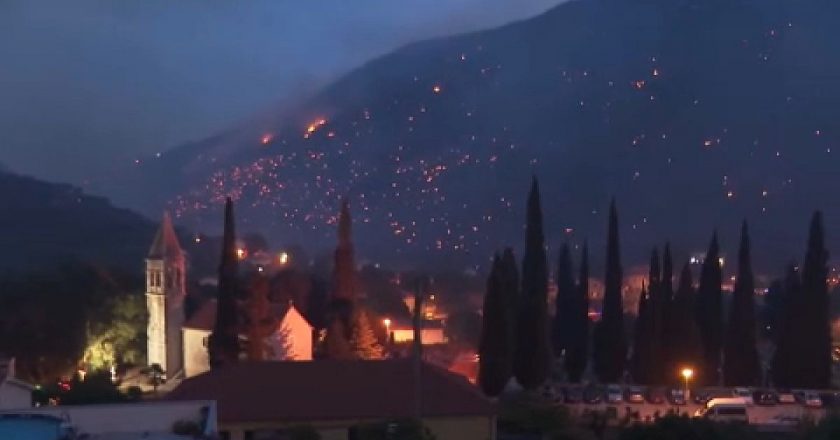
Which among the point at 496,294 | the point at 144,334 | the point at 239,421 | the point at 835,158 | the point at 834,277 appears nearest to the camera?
the point at 239,421

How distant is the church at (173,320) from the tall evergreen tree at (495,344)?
34.2 feet

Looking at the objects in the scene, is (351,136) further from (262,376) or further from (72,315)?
(262,376)

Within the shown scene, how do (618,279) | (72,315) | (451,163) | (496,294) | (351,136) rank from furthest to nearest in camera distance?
(351,136) < (451,163) < (72,315) < (618,279) < (496,294)

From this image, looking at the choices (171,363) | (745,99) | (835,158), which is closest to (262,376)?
(171,363)

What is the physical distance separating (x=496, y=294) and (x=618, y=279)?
6.91 m

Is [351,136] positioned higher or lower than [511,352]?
higher

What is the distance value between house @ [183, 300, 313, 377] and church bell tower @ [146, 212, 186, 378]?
81cm

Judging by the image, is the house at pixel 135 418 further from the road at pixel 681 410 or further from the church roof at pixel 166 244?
the church roof at pixel 166 244

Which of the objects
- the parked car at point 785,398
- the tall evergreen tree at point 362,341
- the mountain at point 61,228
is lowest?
the parked car at point 785,398

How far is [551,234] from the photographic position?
98000 mm

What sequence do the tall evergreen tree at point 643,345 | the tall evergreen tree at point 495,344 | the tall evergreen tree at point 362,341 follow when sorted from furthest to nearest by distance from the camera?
the tall evergreen tree at point 362,341 < the tall evergreen tree at point 643,345 < the tall evergreen tree at point 495,344

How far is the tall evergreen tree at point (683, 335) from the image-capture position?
3419 cm

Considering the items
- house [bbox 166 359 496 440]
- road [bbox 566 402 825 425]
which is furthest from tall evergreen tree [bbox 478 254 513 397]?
house [bbox 166 359 496 440]

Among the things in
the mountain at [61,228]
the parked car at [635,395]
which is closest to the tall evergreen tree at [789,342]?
the parked car at [635,395]
